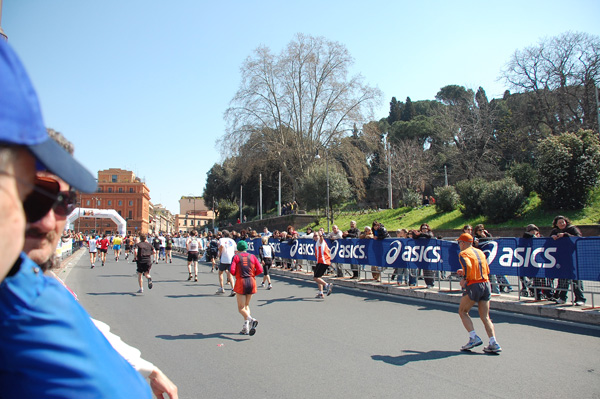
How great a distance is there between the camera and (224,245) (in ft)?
48.4

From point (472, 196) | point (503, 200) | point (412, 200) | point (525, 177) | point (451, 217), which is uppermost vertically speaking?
point (525, 177)

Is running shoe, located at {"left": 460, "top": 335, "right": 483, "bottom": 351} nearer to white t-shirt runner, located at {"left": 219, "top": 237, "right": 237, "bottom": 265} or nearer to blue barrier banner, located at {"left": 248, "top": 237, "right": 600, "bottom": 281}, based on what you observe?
blue barrier banner, located at {"left": 248, "top": 237, "right": 600, "bottom": 281}

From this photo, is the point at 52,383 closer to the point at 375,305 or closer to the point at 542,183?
the point at 375,305

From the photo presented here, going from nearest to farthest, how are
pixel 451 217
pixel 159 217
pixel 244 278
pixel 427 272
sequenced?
1. pixel 244 278
2. pixel 427 272
3. pixel 451 217
4. pixel 159 217

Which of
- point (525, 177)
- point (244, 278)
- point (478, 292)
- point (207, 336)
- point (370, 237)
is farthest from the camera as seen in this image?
point (525, 177)

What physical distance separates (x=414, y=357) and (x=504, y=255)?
18.4ft

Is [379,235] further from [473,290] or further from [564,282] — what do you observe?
[473,290]

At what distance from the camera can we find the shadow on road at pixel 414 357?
623 centimetres

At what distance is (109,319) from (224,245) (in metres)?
5.63

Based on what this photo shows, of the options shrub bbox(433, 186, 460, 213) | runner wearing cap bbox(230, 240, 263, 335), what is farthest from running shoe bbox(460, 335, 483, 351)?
shrub bbox(433, 186, 460, 213)

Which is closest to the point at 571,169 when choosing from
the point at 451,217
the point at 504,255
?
the point at 451,217

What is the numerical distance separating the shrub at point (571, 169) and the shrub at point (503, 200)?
5.82 feet

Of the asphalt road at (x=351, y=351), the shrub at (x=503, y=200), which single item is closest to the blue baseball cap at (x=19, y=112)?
the asphalt road at (x=351, y=351)

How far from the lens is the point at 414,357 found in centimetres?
643
